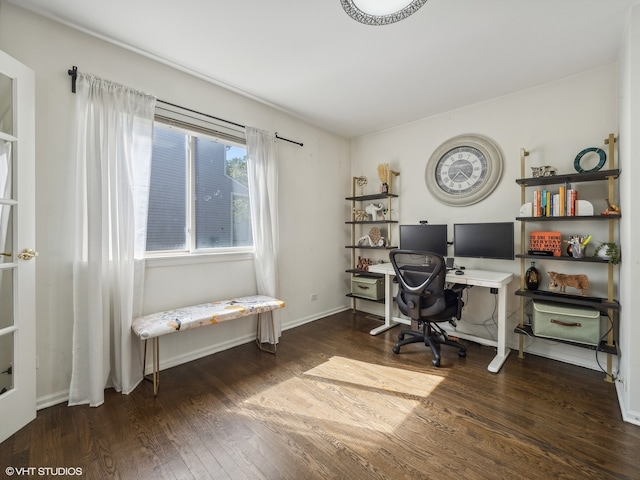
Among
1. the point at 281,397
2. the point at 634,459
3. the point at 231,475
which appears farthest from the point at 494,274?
the point at 231,475

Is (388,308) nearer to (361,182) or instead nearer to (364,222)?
(364,222)

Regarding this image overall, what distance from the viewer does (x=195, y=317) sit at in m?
2.21

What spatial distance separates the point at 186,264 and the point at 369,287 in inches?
87.0

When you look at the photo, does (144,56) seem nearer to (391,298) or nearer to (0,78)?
(0,78)

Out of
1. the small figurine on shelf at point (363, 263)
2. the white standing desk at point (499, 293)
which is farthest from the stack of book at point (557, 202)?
the small figurine on shelf at point (363, 263)

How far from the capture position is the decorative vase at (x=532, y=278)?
259cm

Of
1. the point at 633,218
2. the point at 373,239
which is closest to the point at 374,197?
the point at 373,239

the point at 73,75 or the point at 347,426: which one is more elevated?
the point at 73,75

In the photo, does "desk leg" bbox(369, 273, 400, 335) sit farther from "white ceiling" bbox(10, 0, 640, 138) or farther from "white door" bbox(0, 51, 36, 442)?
"white door" bbox(0, 51, 36, 442)

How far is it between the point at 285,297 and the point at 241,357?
0.91 m

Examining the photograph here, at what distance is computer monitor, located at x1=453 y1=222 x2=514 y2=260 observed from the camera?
8.80ft

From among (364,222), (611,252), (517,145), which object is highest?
(517,145)

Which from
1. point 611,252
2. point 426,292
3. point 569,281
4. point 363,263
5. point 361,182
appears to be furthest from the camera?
point 361,182

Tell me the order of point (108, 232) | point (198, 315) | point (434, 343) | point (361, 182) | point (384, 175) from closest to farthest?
point (108, 232), point (198, 315), point (434, 343), point (384, 175), point (361, 182)
